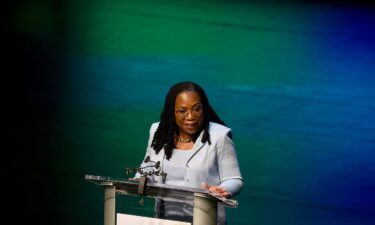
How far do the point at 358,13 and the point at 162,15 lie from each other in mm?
1773

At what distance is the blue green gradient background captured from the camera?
658cm

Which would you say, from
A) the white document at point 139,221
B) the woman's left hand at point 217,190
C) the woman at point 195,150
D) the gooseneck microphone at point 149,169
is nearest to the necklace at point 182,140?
the woman at point 195,150

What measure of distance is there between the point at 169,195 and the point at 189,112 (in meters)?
0.56

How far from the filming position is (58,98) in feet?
24.8

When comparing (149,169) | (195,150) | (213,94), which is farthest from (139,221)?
(213,94)

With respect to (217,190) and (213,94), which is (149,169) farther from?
(213,94)

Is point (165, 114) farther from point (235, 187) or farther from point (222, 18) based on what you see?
point (222, 18)

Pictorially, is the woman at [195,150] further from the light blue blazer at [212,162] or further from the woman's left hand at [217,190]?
the woman's left hand at [217,190]

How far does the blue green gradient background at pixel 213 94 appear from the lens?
658 cm

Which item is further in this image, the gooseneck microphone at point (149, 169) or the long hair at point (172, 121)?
the long hair at point (172, 121)

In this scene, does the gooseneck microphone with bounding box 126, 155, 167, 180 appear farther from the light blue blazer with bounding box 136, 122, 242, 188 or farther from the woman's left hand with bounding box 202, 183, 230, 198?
the woman's left hand with bounding box 202, 183, 230, 198

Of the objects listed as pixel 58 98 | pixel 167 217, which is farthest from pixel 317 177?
pixel 167 217

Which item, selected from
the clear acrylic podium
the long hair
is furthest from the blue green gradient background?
the clear acrylic podium

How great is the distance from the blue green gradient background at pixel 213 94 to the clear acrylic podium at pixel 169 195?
110 inches
